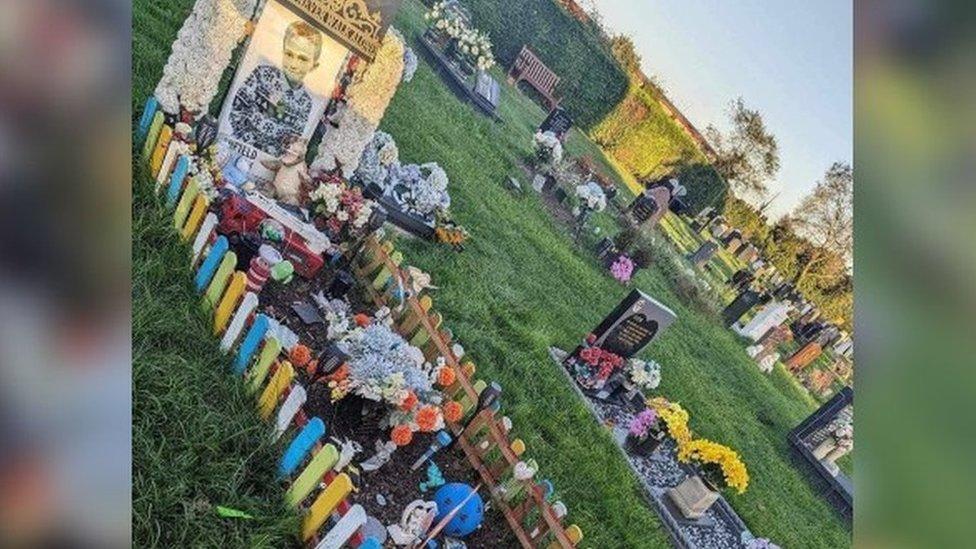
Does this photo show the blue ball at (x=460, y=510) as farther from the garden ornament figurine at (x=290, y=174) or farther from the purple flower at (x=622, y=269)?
the purple flower at (x=622, y=269)

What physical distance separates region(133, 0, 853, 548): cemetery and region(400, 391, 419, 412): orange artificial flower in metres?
0.02

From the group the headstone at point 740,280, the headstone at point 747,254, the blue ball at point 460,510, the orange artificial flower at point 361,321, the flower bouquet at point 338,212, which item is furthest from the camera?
the headstone at point 747,254

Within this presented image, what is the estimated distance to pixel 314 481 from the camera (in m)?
3.04

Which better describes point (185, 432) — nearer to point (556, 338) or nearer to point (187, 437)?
point (187, 437)

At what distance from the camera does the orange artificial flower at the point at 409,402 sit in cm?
370

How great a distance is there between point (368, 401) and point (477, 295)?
1.87 metres

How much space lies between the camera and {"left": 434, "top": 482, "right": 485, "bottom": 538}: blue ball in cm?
364

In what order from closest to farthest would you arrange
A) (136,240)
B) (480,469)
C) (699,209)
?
(136,240)
(480,469)
(699,209)

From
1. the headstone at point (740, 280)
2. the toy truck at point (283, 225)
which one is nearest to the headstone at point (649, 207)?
the headstone at point (740, 280)

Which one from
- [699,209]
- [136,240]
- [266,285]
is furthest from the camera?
[699,209]

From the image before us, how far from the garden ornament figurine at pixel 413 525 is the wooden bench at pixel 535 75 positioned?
5965mm

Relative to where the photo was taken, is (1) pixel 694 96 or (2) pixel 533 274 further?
(1) pixel 694 96
